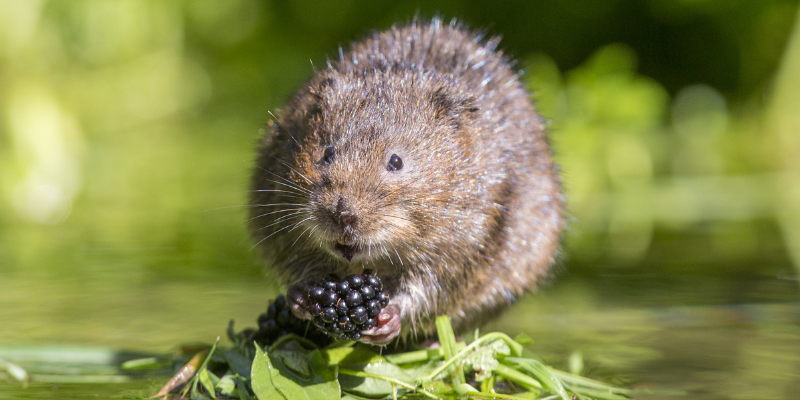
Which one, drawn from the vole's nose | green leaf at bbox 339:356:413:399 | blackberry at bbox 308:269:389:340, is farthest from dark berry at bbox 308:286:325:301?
green leaf at bbox 339:356:413:399

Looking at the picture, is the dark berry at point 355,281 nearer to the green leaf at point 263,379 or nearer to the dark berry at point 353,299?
the dark berry at point 353,299

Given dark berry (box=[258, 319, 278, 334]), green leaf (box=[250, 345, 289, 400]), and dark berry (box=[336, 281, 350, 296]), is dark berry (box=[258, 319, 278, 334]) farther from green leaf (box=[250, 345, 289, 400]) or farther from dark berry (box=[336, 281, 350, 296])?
dark berry (box=[336, 281, 350, 296])

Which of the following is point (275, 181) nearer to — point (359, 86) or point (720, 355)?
point (359, 86)

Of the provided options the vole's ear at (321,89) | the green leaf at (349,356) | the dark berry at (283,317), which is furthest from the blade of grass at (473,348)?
the vole's ear at (321,89)

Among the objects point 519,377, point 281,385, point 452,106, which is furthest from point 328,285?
point 452,106

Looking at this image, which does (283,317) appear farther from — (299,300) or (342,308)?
(342,308)

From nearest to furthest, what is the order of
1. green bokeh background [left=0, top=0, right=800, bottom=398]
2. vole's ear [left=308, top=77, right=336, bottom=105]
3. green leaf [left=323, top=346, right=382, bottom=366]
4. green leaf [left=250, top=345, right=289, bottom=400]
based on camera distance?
green leaf [left=250, top=345, right=289, bottom=400] < green leaf [left=323, top=346, right=382, bottom=366] < vole's ear [left=308, top=77, right=336, bottom=105] < green bokeh background [left=0, top=0, right=800, bottom=398]

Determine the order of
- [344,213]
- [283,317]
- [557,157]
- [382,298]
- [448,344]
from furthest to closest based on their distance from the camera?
[557,157] → [283,317] → [448,344] → [382,298] → [344,213]

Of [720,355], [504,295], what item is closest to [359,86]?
[504,295]
